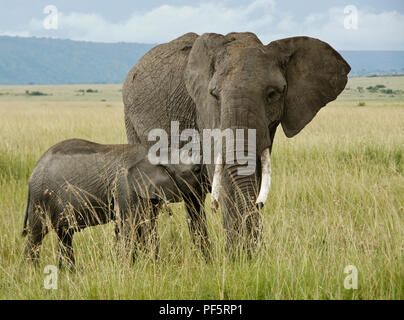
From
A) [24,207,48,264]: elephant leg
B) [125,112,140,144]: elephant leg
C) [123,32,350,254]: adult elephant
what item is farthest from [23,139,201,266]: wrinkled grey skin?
[125,112,140,144]: elephant leg

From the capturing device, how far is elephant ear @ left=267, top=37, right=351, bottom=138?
16.1 ft

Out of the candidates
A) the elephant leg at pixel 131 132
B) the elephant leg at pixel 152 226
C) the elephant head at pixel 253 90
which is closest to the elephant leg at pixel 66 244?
the elephant leg at pixel 152 226

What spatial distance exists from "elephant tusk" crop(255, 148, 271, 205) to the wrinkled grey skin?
772 mm

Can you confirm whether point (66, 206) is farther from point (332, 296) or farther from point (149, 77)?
point (332, 296)

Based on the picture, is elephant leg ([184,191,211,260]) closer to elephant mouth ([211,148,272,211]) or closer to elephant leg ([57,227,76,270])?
elephant mouth ([211,148,272,211])

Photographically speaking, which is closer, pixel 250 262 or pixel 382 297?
pixel 382 297

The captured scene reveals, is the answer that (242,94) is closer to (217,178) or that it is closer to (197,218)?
(217,178)

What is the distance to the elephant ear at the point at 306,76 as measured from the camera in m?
4.90

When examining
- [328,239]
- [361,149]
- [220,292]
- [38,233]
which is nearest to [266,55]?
[328,239]

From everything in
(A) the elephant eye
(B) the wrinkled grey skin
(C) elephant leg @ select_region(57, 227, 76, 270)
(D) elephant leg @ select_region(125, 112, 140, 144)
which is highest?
(A) the elephant eye

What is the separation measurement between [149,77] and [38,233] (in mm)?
2046

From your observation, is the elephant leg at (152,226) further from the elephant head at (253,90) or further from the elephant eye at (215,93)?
the elephant eye at (215,93)

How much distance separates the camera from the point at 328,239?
4434mm

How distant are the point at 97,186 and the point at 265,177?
158 centimetres
